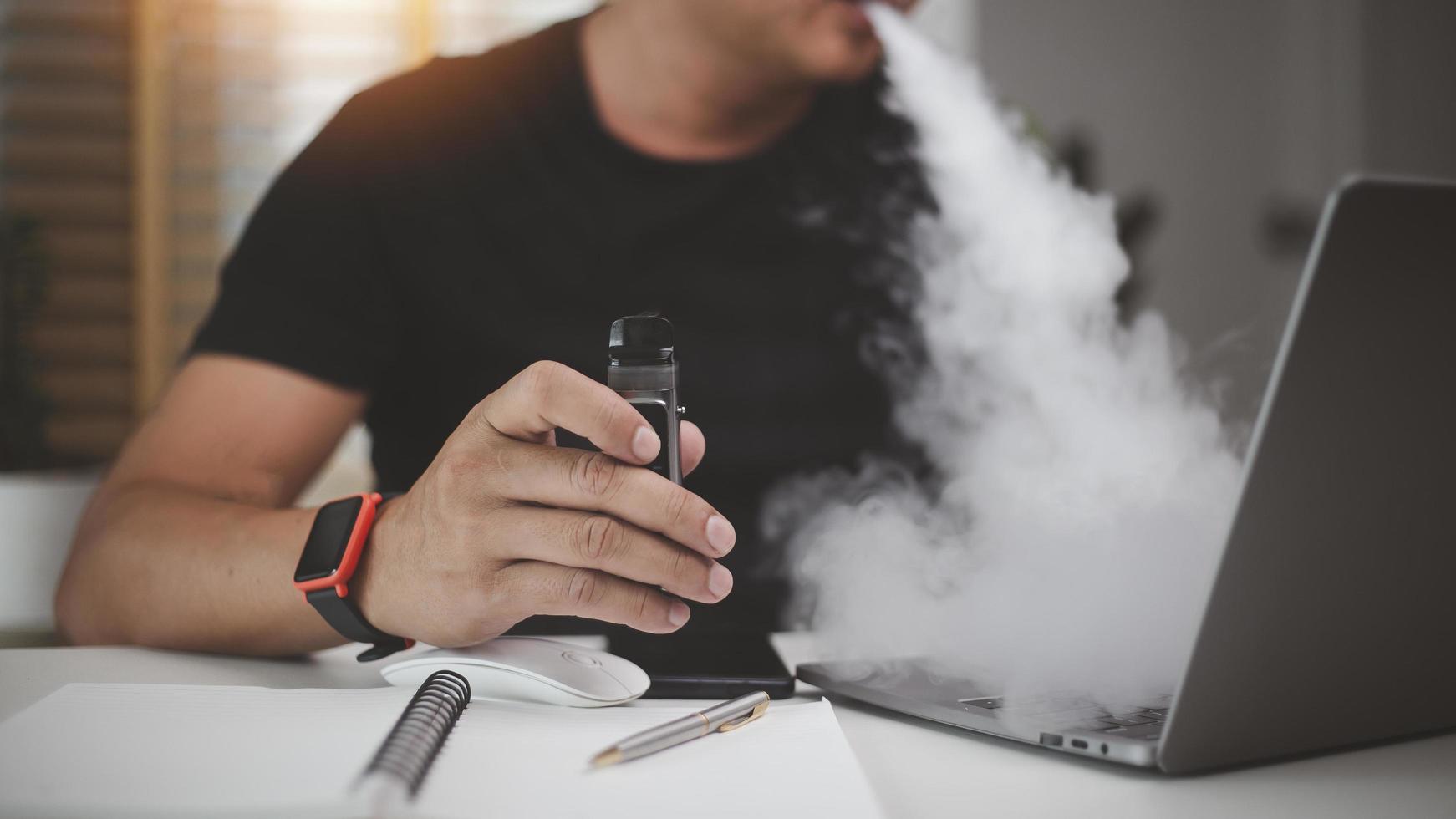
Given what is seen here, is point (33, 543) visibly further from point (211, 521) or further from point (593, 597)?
point (593, 597)

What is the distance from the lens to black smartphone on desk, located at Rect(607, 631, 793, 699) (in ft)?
2.24

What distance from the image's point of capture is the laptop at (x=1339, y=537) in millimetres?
433

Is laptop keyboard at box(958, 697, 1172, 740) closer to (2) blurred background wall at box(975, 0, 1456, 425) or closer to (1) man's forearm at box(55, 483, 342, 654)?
(1) man's forearm at box(55, 483, 342, 654)

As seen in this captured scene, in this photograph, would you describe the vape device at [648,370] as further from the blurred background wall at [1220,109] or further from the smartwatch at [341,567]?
the blurred background wall at [1220,109]

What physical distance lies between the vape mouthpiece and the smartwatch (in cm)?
26

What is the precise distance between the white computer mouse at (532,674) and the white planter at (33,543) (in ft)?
2.81

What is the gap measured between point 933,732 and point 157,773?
16.6 inches

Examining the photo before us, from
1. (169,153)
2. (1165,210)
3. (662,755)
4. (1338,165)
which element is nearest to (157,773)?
(662,755)

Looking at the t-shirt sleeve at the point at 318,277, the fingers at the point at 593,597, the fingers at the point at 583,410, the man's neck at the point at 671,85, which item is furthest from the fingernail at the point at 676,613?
the man's neck at the point at 671,85

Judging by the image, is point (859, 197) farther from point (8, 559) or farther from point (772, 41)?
point (8, 559)

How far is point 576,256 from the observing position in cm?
138

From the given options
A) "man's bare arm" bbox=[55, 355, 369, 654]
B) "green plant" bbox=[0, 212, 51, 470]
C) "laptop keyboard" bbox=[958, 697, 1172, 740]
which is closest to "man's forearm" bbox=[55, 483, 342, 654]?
"man's bare arm" bbox=[55, 355, 369, 654]

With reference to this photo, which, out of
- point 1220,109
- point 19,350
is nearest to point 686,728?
point 19,350

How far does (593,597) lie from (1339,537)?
0.41 metres
